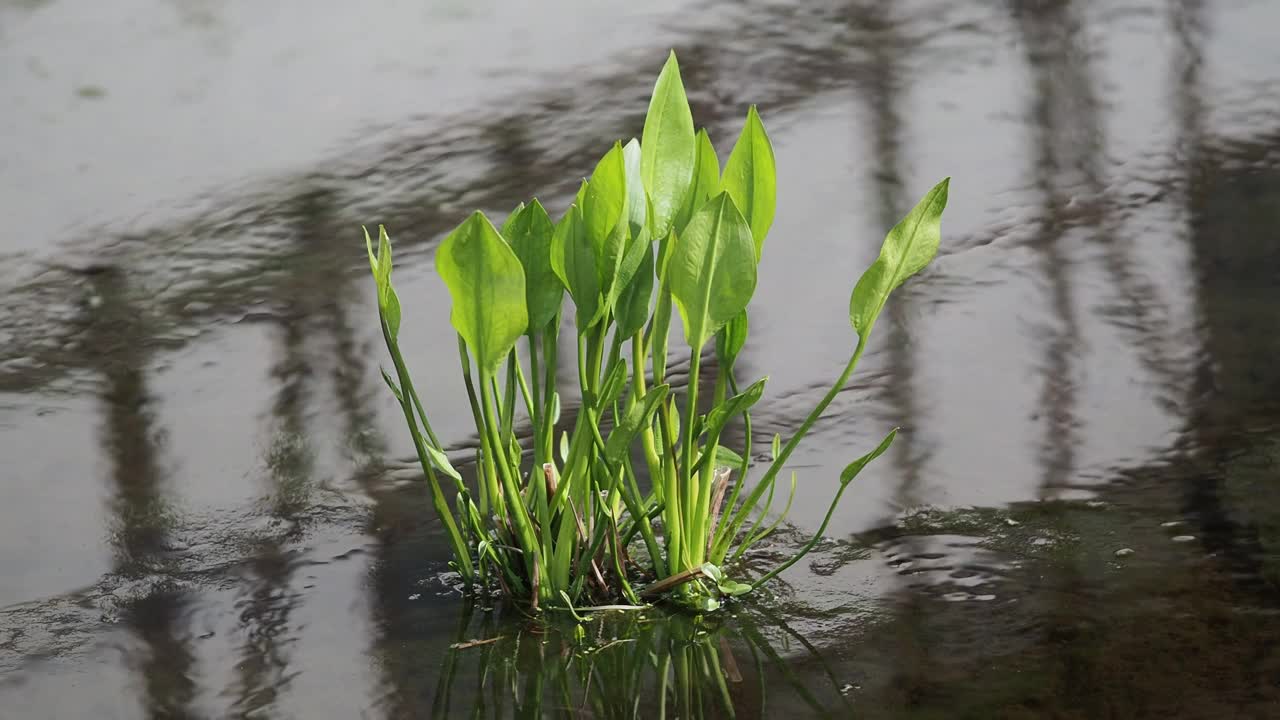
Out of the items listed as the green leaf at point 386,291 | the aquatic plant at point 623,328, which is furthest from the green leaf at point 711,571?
the green leaf at point 386,291

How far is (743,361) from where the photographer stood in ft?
Result: 8.02

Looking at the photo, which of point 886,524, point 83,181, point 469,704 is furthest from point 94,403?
point 886,524

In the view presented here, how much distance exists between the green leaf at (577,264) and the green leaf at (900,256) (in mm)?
295

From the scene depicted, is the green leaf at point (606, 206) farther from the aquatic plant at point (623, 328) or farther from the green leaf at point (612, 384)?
the green leaf at point (612, 384)

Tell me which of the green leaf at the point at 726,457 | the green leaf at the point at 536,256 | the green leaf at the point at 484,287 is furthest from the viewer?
the green leaf at the point at 726,457

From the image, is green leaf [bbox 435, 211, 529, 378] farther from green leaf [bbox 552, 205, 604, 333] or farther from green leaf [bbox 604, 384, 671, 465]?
green leaf [bbox 604, 384, 671, 465]

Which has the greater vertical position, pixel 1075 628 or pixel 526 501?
pixel 526 501

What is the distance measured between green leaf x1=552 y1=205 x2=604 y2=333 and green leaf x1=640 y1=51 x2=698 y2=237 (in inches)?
4.0

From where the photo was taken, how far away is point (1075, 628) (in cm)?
153

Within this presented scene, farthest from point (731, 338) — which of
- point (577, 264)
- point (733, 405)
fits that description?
point (577, 264)

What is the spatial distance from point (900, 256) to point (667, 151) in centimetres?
29

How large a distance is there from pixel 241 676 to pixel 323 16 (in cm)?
249

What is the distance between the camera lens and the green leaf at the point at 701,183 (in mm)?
1475

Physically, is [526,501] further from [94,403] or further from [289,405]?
[94,403]
